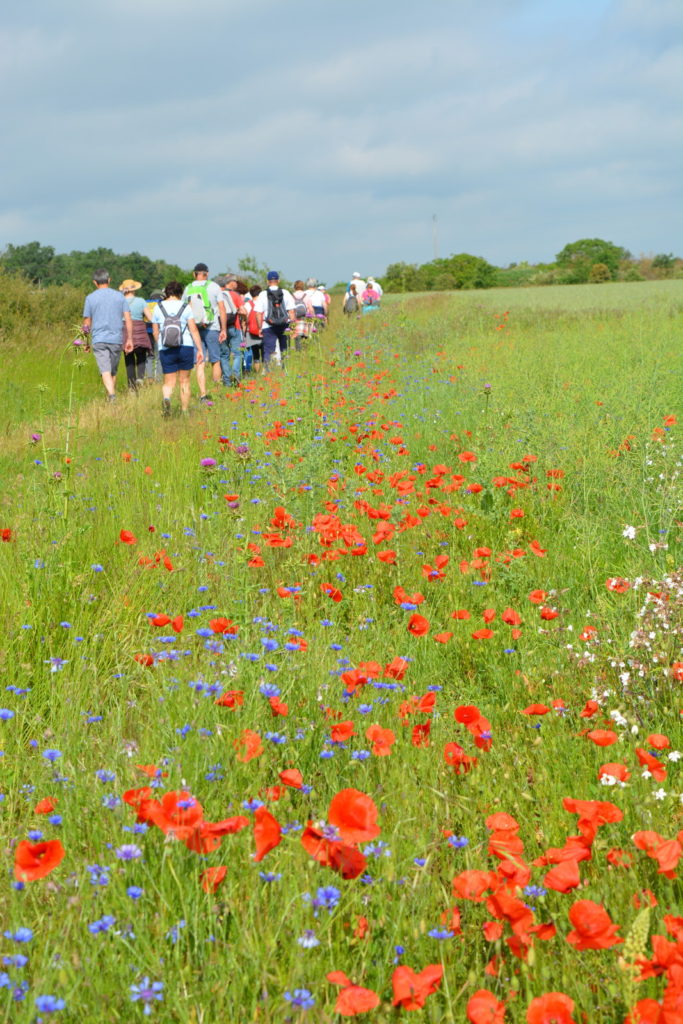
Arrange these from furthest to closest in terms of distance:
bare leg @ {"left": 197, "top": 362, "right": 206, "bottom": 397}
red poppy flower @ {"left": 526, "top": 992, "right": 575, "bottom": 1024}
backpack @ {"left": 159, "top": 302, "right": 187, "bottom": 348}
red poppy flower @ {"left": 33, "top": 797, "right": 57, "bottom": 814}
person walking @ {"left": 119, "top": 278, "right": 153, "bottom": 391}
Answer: person walking @ {"left": 119, "top": 278, "right": 153, "bottom": 391}
bare leg @ {"left": 197, "top": 362, "right": 206, "bottom": 397}
backpack @ {"left": 159, "top": 302, "right": 187, "bottom": 348}
red poppy flower @ {"left": 33, "top": 797, "right": 57, "bottom": 814}
red poppy flower @ {"left": 526, "top": 992, "right": 575, "bottom": 1024}

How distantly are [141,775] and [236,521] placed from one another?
9.07 ft

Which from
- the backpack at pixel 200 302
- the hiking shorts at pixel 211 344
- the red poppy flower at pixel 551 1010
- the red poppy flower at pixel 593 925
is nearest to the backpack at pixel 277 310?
the hiking shorts at pixel 211 344

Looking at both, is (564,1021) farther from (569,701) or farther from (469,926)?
(569,701)

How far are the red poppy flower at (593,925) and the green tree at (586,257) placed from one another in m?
59.4

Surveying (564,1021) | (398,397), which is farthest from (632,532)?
(398,397)

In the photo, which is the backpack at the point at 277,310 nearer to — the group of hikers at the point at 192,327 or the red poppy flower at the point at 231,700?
the group of hikers at the point at 192,327

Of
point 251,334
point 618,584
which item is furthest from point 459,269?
point 618,584

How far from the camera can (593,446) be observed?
20.7 ft

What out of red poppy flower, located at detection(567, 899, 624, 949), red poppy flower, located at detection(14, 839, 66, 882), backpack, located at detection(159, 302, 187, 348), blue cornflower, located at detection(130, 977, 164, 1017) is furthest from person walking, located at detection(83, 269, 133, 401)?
red poppy flower, located at detection(567, 899, 624, 949)

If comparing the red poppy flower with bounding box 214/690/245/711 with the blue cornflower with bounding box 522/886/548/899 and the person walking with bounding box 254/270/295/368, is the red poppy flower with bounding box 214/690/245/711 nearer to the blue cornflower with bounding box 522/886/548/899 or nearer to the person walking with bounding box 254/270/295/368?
the blue cornflower with bounding box 522/886/548/899

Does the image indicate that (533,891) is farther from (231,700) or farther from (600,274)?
(600,274)

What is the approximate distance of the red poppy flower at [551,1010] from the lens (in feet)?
4.79

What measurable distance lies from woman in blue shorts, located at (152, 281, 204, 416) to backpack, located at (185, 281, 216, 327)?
0.65m

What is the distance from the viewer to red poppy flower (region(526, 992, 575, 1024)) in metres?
1.46
